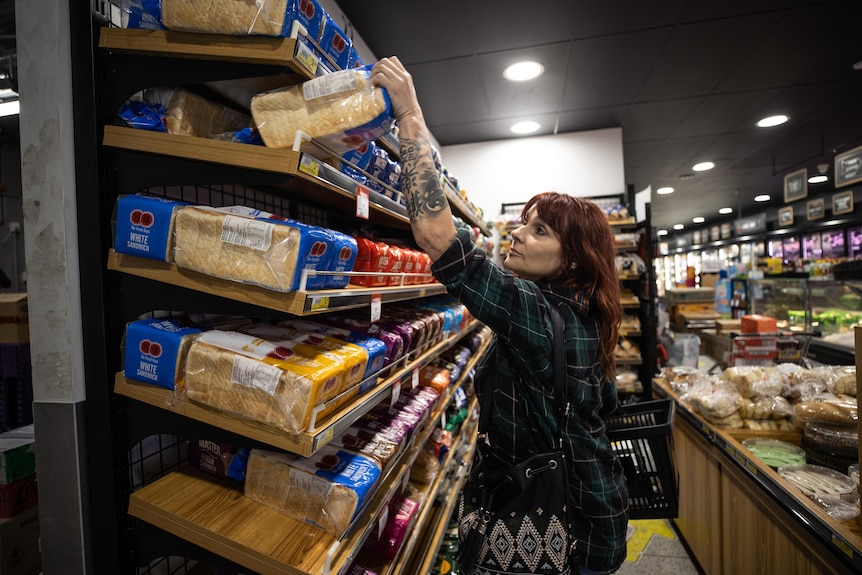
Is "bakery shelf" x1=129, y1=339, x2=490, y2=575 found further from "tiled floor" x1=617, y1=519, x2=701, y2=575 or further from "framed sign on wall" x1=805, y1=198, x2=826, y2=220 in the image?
"framed sign on wall" x1=805, y1=198, x2=826, y2=220

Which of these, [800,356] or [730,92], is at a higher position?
[730,92]

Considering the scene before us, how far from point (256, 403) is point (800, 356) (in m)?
5.47

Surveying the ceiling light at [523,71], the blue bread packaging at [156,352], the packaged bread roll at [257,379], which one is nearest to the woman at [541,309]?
the packaged bread roll at [257,379]

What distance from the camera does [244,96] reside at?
4.76 feet

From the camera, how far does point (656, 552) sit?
297cm

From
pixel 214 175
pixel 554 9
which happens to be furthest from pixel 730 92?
pixel 214 175

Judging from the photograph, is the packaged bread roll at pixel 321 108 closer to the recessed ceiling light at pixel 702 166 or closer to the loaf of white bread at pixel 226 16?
the loaf of white bread at pixel 226 16

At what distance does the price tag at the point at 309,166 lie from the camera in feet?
3.67

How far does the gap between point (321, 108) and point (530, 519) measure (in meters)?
1.34

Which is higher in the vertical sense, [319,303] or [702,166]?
[702,166]

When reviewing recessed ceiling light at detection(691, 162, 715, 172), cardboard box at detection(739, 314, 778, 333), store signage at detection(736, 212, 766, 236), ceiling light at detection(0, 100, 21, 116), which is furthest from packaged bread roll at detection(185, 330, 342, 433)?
store signage at detection(736, 212, 766, 236)

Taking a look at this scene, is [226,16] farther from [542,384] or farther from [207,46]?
[542,384]

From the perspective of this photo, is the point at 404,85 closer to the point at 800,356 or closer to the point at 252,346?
the point at 252,346

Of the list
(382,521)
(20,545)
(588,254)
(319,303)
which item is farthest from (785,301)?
(20,545)
